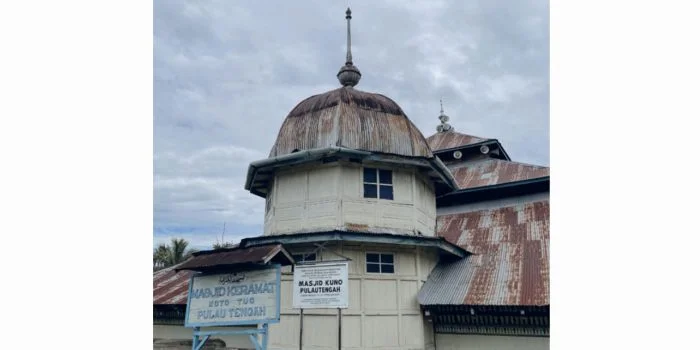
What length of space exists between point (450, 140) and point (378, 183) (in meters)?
10.8

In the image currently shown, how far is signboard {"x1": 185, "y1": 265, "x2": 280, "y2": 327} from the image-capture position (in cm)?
912

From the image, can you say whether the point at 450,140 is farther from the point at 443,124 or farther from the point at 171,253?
the point at 171,253

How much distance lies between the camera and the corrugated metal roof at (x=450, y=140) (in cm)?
2198

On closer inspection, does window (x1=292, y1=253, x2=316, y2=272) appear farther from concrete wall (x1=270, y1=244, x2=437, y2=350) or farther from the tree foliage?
the tree foliage

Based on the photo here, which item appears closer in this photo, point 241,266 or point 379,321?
point 241,266

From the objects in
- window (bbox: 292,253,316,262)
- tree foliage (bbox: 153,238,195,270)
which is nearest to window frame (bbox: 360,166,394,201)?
window (bbox: 292,253,316,262)

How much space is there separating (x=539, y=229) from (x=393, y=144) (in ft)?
19.0

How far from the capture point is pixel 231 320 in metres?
9.31

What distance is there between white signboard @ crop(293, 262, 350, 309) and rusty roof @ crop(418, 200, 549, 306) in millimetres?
3737

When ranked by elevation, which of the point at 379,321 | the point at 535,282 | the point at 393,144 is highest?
the point at 393,144

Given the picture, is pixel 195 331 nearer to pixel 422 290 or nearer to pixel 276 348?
pixel 276 348

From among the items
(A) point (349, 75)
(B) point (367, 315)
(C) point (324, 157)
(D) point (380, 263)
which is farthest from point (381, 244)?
(A) point (349, 75)

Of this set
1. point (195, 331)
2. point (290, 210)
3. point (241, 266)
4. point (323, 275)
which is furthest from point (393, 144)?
point (195, 331)

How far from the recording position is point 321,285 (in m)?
10.3
